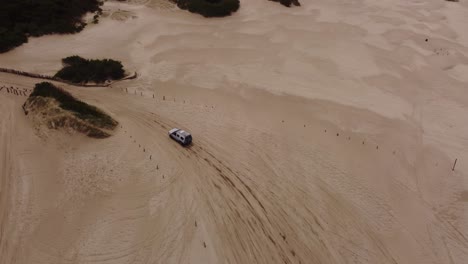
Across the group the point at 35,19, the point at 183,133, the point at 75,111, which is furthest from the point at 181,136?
the point at 35,19

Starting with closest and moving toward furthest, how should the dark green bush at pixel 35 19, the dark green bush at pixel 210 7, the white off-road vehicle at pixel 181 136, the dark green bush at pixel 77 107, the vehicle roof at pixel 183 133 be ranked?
the white off-road vehicle at pixel 181 136 → the vehicle roof at pixel 183 133 → the dark green bush at pixel 77 107 → the dark green bush at pixel 35 19 → the dark green bush at pixel 210 7

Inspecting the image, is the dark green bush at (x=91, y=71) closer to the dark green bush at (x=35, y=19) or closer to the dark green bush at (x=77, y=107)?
the dark green bush at (x=77, y=107)

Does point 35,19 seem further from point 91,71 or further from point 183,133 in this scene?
point 183,133

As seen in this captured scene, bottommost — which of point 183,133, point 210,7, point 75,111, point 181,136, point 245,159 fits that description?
point 245,159

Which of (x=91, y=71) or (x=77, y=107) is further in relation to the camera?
(x=91, y=71)

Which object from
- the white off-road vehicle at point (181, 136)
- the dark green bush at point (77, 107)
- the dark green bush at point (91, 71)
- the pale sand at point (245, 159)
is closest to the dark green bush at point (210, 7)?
the pale sand at point (245, 159)

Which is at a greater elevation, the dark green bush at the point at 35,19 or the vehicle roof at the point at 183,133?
the dark green bush at the point at 35,19

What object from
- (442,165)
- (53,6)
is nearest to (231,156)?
(442,165)
